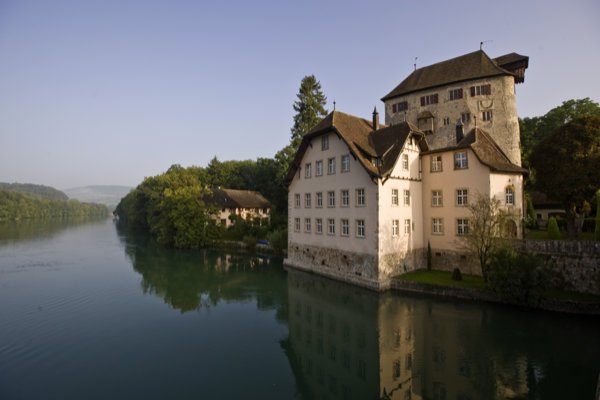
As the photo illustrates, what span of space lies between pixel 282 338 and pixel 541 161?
877 inches

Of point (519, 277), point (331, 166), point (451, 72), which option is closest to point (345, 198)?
point (331, 166)

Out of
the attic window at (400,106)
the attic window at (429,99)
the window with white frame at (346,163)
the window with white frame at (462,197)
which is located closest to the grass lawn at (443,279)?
the window with white frame at (462,197)

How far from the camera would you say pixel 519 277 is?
614 inches

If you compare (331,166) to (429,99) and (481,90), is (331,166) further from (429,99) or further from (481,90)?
(481,90)

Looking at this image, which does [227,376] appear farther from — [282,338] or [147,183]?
[147,183]

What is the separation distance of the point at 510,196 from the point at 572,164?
14.4ft

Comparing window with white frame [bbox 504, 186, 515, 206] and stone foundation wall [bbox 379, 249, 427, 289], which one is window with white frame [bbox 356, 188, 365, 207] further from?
window with white frame [bbox 504, 186, 515, 206]

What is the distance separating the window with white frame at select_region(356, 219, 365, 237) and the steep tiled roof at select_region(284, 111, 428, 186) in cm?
364

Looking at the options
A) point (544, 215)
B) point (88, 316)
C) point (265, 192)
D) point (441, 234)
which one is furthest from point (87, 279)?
point (544, 215)

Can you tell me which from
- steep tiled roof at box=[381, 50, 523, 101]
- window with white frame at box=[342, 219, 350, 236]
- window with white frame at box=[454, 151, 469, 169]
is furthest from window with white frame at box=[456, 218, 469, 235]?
steep tiled roof at box=[381, 50, 523, 101]

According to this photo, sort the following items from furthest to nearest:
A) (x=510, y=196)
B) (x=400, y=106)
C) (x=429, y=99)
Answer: (x=400, y=106)
(x=429, y=99)
(x=510, y=196)

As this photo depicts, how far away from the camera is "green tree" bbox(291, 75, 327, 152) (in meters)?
41.8

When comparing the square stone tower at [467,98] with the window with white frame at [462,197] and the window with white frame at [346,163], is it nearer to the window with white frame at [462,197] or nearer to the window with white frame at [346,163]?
the window with white frame at [462,197]

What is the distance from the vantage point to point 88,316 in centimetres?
1717
